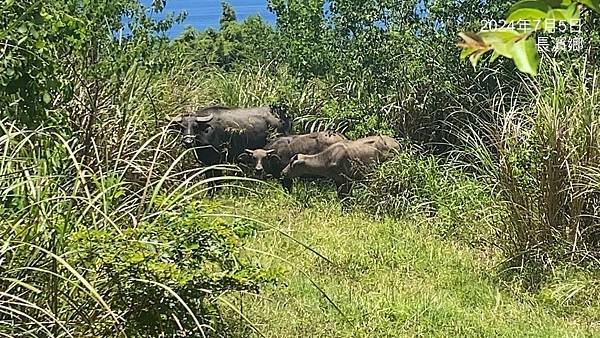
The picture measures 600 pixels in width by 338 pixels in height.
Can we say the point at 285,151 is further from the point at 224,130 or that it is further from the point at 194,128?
the point at 194,128

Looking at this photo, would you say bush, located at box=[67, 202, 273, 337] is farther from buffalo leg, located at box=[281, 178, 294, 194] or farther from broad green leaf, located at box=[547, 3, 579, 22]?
buffalo leg, located at box=[281, 178, 294, 194]

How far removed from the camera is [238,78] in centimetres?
904

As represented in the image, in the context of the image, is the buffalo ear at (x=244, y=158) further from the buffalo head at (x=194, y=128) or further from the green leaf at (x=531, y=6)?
the green leaf at (x=531, y=6)

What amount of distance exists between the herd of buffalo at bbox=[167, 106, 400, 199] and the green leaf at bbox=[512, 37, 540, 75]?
5.91 meters

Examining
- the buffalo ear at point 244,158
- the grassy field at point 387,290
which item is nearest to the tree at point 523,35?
the grassy field at point 387,290

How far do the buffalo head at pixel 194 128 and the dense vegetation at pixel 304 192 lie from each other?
13 cm

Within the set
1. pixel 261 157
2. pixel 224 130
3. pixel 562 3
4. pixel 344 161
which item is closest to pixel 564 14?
pixel 562 3

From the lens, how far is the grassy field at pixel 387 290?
4.15 metres

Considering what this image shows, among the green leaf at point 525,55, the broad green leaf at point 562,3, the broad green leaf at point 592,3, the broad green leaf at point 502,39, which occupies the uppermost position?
the broad green leaf at point 562,3

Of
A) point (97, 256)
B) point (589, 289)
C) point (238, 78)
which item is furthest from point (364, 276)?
point (238, 78)

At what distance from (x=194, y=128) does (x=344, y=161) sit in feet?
4.32

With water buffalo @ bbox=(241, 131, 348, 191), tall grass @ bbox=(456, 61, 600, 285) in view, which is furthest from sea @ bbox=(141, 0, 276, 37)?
tall grass @ bbox=(456, 61, 600, 285)

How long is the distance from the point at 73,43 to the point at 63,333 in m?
1.74

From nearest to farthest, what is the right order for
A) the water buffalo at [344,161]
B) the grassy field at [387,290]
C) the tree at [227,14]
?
1. the grassy field at [387,290]
2. the water buffalo at [344,161]
3. the tree at [227,14]
